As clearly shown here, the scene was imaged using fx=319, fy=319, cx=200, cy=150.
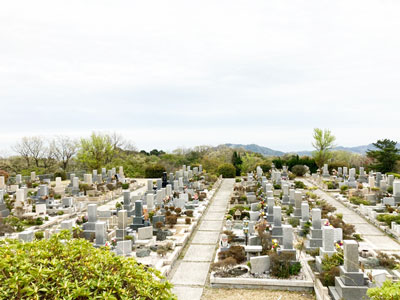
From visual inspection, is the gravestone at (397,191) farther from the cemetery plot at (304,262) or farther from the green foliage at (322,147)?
the green foliage at (322,147)

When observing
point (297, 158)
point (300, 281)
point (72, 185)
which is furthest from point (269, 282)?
point (297, 158)

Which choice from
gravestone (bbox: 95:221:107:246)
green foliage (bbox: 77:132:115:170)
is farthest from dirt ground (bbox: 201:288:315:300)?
green foliage (bbox: 77:132:115:170)

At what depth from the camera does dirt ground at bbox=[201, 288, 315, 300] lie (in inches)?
355

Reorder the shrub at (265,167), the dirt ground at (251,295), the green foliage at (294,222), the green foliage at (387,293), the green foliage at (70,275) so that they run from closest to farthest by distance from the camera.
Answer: the green foliage at (70,275) → the green foliage at (387,293) → the dirt ground at (251,295) → the green foliage at (294,222) → the shrub at (265,167)

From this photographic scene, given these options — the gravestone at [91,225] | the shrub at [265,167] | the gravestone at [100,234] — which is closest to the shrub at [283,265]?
the gravestone at [100,234]

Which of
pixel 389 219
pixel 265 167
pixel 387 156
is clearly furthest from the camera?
pixel 265 167

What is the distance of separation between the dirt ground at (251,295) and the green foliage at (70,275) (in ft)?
18.1

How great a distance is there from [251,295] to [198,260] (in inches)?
124

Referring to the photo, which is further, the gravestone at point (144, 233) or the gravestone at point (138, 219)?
the gravestone at point (138, 219)

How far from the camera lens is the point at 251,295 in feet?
30.1

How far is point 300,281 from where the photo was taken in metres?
9.46

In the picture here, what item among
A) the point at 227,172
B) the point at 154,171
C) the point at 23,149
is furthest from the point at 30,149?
the point at 227,172

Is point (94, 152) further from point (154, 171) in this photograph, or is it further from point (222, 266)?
point (222, 266)

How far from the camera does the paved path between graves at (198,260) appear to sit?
9594 millimetres
